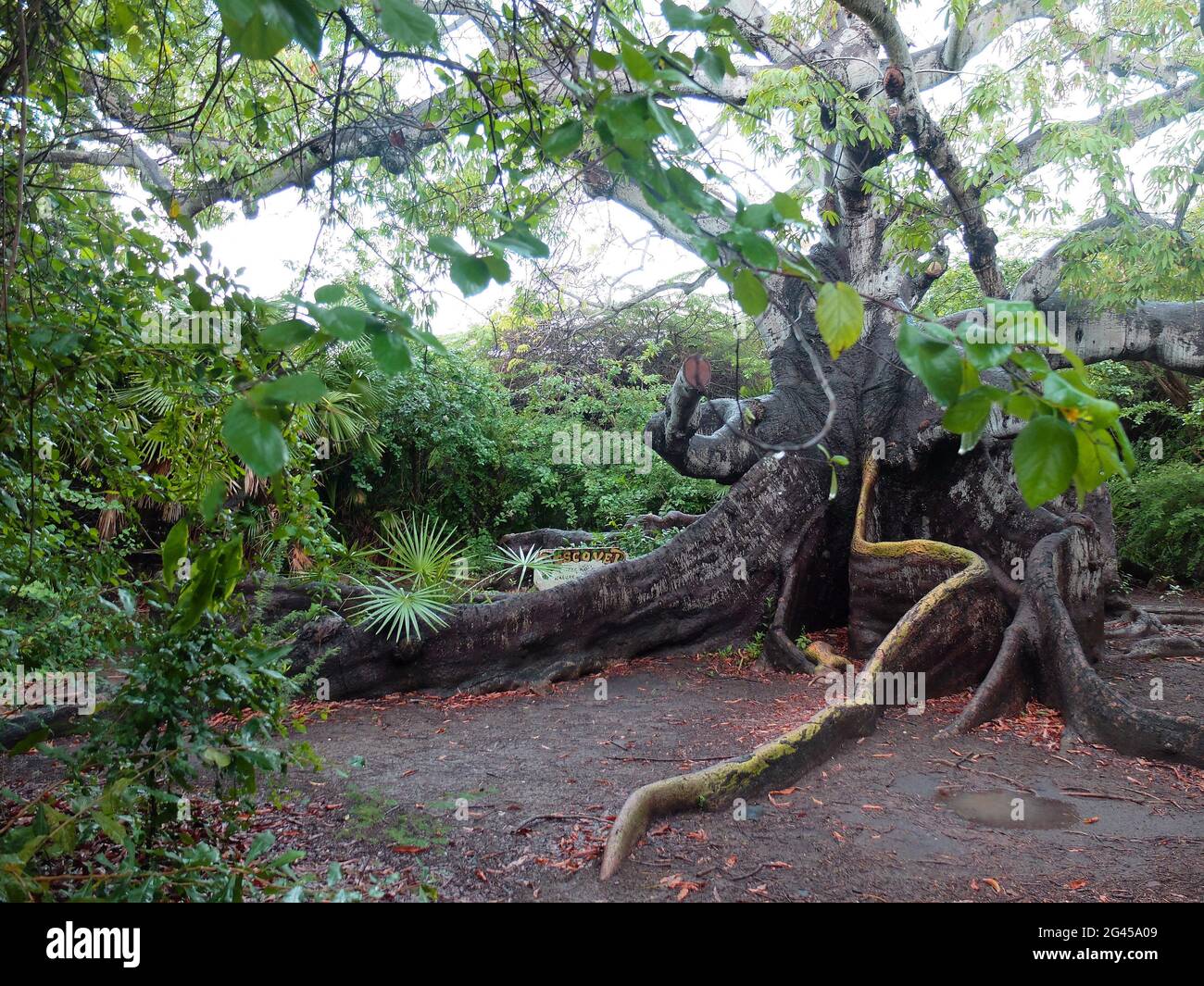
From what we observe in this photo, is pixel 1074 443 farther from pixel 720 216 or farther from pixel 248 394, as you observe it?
pixel 248 394

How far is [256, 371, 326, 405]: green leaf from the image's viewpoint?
1.09m

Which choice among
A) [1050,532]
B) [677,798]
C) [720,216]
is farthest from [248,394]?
[1050,532]

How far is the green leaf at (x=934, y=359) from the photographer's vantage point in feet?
3.63

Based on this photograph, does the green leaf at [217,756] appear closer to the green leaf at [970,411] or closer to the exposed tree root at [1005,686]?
the green leaf at [970,411]

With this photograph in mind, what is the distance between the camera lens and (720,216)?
1.23 metres

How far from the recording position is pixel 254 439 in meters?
1.13

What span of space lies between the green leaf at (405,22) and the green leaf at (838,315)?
2.37ft

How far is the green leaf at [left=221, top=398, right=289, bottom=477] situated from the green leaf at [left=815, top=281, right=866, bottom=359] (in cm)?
85

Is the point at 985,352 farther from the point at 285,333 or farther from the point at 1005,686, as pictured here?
the point at 1005,686

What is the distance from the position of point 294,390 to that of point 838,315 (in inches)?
33.0

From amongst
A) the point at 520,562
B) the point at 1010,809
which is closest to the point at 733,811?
the point at 1010,809

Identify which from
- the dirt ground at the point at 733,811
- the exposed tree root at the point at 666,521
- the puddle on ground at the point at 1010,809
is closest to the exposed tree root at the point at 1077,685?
the dirt ground at the point at 733,811

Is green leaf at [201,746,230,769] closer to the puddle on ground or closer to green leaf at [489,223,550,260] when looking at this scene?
green leaf at [489,223,550,260]

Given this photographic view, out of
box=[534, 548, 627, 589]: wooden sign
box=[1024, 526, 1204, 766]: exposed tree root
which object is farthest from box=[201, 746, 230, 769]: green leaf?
box=[534, 548, 627, 589]: wooden sign
